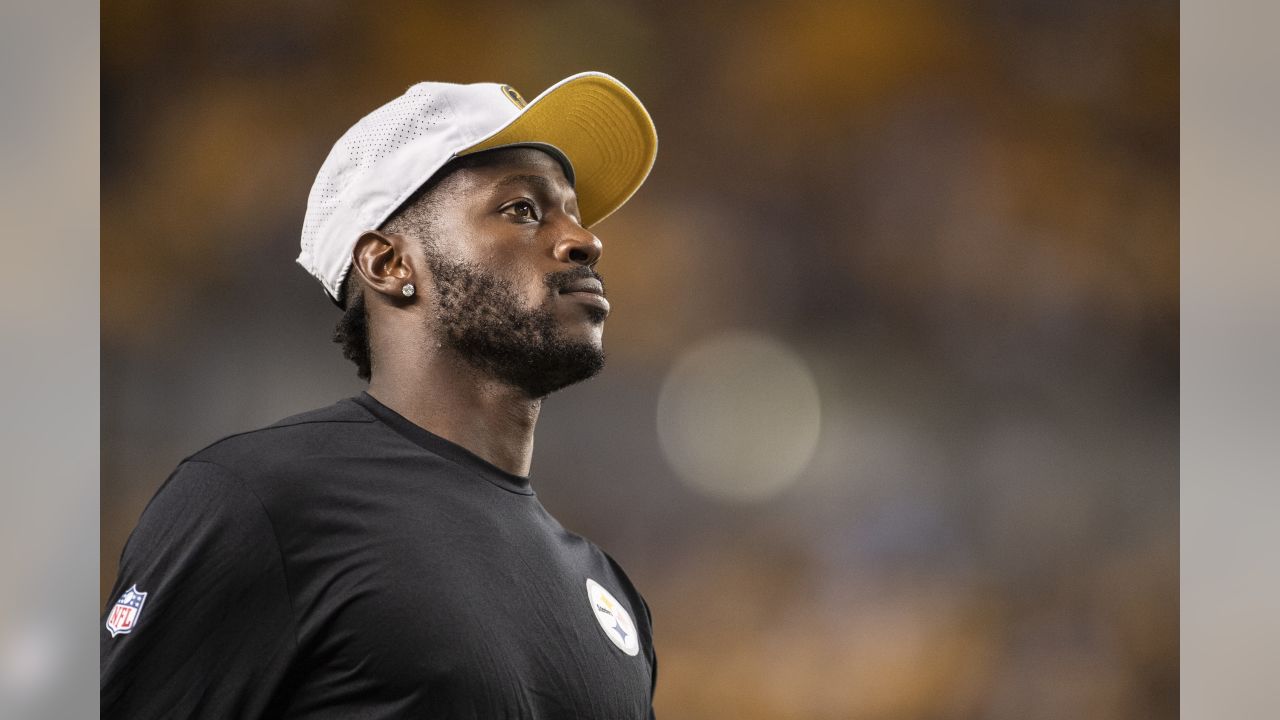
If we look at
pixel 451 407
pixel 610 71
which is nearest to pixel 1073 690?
pixel 610 71

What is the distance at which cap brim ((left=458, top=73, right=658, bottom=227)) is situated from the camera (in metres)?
0.84

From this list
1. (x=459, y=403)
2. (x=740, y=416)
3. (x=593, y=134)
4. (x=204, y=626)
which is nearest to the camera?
(x=204, y=626)

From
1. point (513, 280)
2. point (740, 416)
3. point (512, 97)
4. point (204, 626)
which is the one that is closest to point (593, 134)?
point (512, 97)

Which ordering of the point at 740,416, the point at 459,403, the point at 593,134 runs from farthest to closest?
the point at 740,416
the point at 593,134
the point at 459,403

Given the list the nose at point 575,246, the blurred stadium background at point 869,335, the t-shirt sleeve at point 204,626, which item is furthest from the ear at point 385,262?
the blurred stadium background at point 869,335

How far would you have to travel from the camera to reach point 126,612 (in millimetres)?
611

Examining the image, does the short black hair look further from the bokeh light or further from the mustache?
the bokeh light

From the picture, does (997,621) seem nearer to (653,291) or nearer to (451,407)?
(653,291)

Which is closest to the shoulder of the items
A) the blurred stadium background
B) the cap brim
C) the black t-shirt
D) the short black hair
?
the black t-shirt

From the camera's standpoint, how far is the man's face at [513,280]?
2.60ft

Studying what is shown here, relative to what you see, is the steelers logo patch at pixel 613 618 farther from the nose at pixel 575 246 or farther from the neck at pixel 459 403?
the nose at pixel 575 246

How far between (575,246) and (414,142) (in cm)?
13

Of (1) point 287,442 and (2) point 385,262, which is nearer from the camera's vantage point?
(1) point 287,442

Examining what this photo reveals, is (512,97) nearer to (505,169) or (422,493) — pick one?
(505,169)
